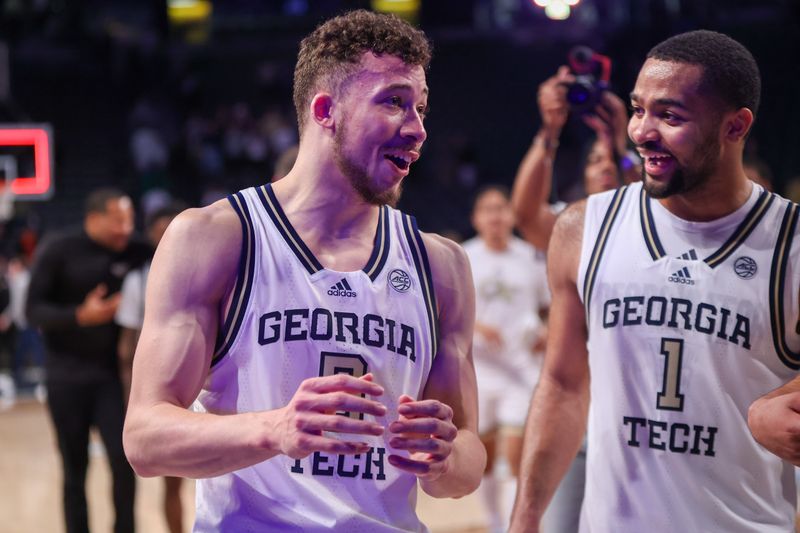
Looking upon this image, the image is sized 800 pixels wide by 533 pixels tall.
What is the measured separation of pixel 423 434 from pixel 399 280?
1.57 ft

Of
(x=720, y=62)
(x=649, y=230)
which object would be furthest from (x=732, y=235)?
(x=720, y=62)

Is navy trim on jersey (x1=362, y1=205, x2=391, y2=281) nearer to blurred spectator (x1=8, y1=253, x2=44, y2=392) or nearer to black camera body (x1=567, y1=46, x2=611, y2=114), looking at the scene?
black camera body (x1=567, y1=46, x2=611, y2=114)

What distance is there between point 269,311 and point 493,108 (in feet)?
56.8

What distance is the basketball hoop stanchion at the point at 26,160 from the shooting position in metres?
12.9

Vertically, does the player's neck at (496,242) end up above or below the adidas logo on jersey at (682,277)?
above

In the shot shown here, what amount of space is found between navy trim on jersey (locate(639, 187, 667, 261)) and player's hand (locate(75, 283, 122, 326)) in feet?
12.7

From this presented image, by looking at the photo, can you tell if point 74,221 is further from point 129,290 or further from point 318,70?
point 318,70

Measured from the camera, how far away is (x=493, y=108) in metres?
19.2

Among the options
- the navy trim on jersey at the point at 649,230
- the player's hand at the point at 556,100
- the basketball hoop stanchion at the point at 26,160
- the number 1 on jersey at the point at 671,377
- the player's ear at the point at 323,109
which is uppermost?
the basketball hoop stanchion at the point at 26,160

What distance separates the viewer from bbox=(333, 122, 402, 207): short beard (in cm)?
242

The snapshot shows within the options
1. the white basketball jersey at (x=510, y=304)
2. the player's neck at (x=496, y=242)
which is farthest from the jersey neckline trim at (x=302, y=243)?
→ the player's neck at (x=496, y=242)

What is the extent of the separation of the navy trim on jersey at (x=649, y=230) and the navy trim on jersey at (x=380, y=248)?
793 mm

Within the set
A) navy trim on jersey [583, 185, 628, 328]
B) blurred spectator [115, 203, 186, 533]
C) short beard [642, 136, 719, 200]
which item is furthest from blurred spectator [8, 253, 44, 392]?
short beard [642, 136, 719, 200]

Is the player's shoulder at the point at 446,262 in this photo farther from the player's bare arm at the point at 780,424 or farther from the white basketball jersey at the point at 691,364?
the player's bare arm at the point at 780,424
